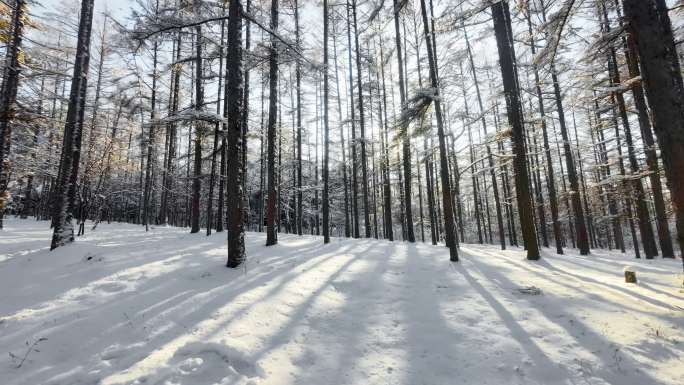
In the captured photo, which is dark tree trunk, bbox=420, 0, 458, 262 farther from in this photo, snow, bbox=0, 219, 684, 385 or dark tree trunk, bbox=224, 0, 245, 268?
dark tree trunk, bbox=224, 0, 245, 268

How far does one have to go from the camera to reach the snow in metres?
3.22

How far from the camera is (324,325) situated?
4.46 metres

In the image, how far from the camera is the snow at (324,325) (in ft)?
10.6

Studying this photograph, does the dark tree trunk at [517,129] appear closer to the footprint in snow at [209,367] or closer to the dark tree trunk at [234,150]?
the dark tree trunk at [234,150]

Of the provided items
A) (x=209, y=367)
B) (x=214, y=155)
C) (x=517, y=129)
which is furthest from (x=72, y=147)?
(x=517, y=129)

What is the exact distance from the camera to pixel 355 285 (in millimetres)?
6379

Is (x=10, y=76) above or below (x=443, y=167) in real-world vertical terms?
above

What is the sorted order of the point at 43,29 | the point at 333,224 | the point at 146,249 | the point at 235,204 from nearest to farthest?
1. the point at 235,204
2. the point at 146,249
3. the point at 43,29
4. the point at 333,224

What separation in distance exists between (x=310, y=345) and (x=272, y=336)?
0.54m

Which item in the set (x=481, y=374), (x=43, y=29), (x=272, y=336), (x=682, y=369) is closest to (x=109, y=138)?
(x=43, y=29)

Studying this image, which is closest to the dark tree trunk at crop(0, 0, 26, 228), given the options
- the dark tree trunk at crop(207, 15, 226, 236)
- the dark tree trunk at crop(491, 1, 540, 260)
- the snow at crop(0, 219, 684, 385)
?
the snow at crop(0, 219, 684, 385)

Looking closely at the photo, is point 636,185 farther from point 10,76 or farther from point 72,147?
point 10,76

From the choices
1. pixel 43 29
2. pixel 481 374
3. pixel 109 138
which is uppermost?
pixel 43 29

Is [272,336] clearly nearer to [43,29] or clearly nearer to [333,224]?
[43,29]
